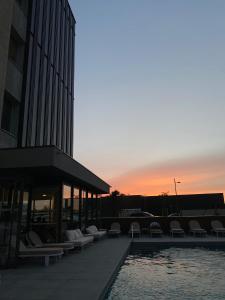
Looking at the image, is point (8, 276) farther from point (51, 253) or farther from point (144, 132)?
point (144, 132)

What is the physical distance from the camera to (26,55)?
626 inches

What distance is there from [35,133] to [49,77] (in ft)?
14.9

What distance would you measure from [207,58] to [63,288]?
40.9 feet

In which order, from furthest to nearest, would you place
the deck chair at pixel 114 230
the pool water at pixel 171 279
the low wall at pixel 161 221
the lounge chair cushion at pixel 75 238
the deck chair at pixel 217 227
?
the low wall at pixel 161 221 < the deck chair at pixel 114 230 < the deck chair at pixel 217 227 < the lounge chair cushion at pixel 75 238 < the pool water at pixel 171 279

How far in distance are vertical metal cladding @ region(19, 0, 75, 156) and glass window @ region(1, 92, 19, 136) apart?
387 millimetres

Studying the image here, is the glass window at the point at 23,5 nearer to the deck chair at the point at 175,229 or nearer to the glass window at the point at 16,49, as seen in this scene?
the glass window at the point at 16,49

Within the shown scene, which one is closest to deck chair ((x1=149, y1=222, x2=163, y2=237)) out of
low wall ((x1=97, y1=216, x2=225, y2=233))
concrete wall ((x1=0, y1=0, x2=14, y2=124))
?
low wall ((x1=97, y1=216, x2=225, y2=233))

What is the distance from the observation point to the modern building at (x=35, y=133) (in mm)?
11078

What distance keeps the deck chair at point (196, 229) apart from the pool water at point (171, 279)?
7901mm

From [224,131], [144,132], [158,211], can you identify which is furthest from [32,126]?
[158,211]

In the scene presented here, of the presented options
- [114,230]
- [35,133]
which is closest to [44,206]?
[35,133]

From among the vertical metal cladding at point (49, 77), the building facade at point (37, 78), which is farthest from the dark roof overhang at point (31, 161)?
the vertical metal cladding at point (49, 77)

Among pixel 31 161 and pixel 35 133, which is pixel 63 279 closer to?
pixel 31 161

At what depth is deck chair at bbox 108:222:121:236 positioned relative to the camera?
73.8 ft
